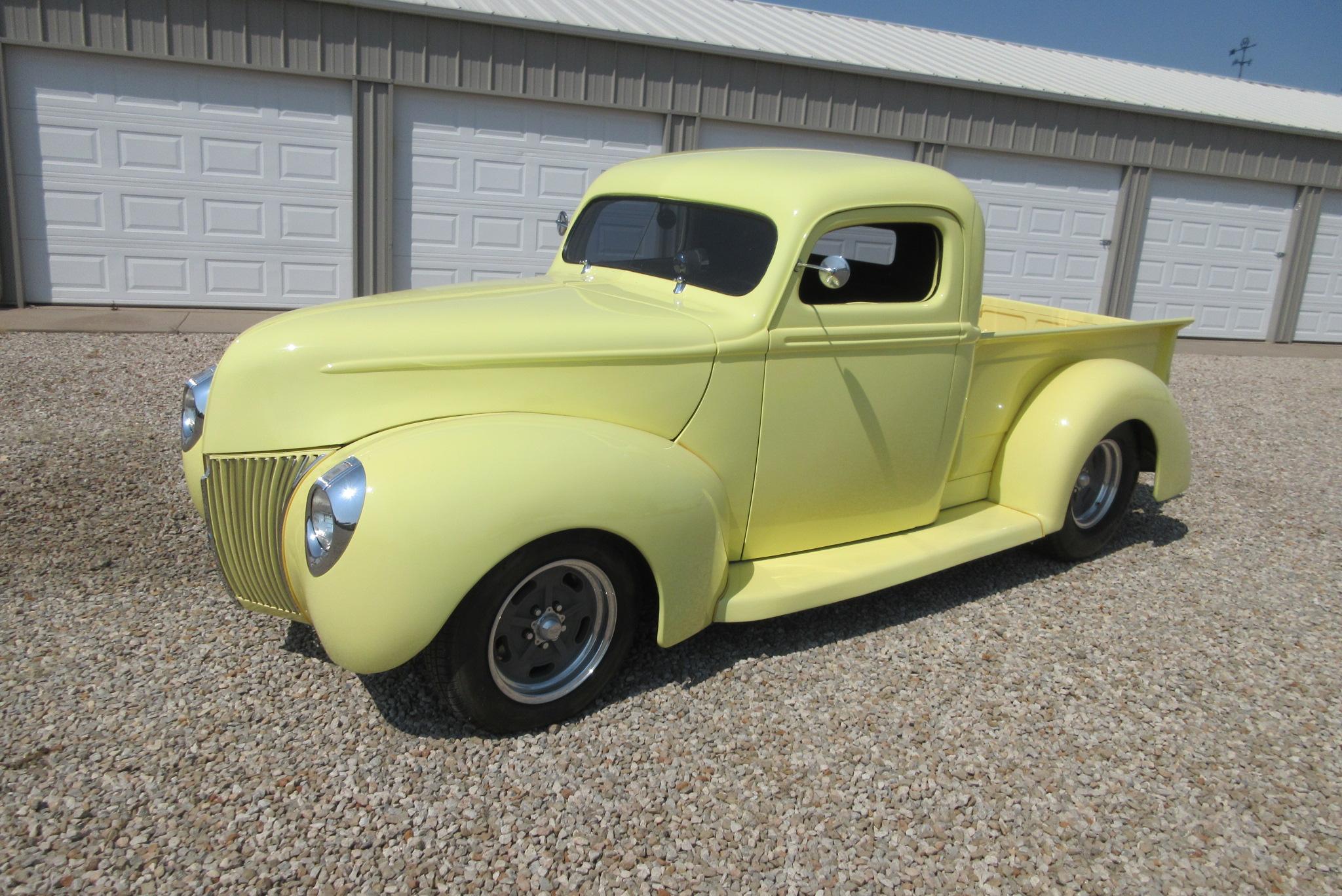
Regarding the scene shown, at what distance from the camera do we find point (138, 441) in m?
5.68

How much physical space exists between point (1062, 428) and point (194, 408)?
3.66m

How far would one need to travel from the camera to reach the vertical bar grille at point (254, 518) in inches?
117

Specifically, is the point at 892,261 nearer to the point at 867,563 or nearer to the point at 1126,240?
the point at 867,563

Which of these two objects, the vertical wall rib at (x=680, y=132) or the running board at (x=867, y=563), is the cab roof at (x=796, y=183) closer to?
the running board at (x=867, y=563)

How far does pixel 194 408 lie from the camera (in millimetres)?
3604

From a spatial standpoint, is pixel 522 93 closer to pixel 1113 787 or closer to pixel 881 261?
pixel 881 261

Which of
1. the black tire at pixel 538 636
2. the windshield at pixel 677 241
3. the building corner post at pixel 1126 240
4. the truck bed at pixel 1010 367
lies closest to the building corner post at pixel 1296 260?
the building corner post at pixel 1126 240

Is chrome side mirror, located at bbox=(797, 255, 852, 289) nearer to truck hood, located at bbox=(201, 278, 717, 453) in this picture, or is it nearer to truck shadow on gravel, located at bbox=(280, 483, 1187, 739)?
truck hood, located at bbox=(201, 278, 717, 453)

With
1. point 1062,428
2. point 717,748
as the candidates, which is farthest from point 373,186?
point 717,748

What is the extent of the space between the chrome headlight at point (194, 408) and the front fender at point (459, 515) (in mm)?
929

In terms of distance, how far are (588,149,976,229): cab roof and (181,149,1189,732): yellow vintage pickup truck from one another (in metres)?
0.01

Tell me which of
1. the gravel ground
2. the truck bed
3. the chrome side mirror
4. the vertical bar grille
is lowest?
the gravel ground

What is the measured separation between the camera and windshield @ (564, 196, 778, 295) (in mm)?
3635

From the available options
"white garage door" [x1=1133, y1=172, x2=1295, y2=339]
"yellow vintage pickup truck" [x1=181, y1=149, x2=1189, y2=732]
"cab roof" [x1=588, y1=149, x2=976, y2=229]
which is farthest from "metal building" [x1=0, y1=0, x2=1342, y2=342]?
"cab roof" [x1=588, y1=149, x2=976, y2=229]
